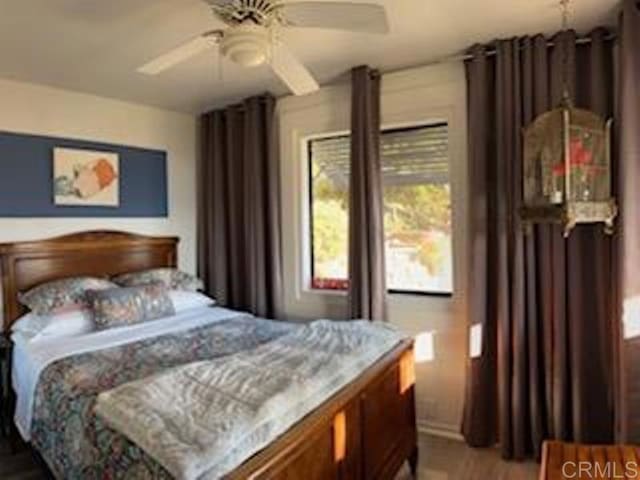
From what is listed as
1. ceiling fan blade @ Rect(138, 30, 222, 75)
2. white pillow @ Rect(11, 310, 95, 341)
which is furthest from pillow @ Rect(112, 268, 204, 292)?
ceiling fan blade @ Rect(138, 30, 222, 75)

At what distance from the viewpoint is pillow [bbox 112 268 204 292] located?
11.8ft

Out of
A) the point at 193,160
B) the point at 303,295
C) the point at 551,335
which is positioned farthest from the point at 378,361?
the point at 193,160

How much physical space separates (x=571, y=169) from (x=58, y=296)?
318cm

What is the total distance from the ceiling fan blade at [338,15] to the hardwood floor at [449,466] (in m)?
2.40

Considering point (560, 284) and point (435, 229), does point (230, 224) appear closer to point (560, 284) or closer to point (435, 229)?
point (435, 229)

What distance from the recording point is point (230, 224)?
417cm

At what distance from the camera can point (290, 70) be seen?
87.9 inches

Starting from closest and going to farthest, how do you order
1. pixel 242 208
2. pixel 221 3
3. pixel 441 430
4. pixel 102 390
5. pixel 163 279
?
1. pixel 221 3
2. pixel 102 390
3. pixel 441 430
4. pixel 163 279
5. pixel 242 208

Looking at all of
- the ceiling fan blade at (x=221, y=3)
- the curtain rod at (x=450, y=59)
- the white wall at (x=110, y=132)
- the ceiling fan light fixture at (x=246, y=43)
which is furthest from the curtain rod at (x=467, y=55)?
the white wall at (x=110, y=132)

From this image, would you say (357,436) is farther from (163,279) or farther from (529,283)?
(163,279)

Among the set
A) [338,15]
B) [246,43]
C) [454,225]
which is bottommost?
[454,225]

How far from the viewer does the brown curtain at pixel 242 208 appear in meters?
3.86

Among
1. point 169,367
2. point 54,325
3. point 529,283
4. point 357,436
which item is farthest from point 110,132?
point 529,283

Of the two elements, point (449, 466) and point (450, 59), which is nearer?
point (449, 466)
